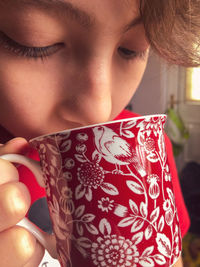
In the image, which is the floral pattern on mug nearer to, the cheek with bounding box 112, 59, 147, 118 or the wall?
the cheek with bounding box 112, 59, 147, 118

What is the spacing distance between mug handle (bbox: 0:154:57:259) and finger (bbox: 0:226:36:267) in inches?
0.5

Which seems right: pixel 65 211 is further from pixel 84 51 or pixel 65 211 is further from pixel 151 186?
pixel 84 51

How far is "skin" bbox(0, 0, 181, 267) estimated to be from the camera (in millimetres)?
486

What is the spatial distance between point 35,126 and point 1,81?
4.8 inches

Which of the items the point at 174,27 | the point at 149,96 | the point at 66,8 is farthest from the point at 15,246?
the point at 149,96

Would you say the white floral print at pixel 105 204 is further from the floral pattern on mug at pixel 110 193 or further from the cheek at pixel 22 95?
the cheek at pixel 22 95

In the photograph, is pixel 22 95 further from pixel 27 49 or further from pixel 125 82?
pixel 125 82

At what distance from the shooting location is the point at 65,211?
1.51ft

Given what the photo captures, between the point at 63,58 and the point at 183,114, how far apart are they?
2.62 metres

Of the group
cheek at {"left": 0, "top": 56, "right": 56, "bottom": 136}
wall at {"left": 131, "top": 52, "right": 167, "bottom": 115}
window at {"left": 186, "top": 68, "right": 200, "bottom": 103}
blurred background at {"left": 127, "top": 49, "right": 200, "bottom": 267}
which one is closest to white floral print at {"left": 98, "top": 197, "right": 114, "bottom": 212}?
cheek at {"left": 0, "top": 56, "right": 56, "bottom": 136}

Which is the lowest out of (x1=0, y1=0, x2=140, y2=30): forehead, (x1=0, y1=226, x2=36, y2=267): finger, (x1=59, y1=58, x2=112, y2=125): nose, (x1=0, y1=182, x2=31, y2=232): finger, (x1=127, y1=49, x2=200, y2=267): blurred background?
(x1=127, y1=49, x2=200, y2=267): blurred background

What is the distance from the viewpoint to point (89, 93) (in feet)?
1.93

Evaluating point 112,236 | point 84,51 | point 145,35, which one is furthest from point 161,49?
point 112,236

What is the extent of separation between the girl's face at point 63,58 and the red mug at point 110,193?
6.4 inches
